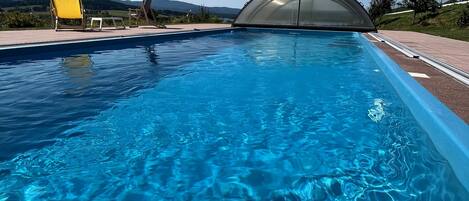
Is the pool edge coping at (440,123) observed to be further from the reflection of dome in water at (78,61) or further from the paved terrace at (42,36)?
the paved terrace at (42,36)

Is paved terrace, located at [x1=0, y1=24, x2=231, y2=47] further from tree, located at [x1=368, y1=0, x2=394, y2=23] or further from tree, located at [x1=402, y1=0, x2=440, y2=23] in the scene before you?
tree, located at [x1=368, y1=0, x2=394, y2=23]

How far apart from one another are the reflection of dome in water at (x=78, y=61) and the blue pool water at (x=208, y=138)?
32cm

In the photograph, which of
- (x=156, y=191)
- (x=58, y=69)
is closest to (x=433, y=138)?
(x=156, y=191)

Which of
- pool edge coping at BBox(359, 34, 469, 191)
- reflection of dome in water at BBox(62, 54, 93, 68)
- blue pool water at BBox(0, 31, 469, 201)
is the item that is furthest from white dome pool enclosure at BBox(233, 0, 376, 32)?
pool edge coping at BBox(359, 34, 469, 191)

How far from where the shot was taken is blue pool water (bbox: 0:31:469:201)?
2.71 m

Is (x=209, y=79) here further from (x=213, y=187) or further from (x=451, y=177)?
(x=451, y=177)

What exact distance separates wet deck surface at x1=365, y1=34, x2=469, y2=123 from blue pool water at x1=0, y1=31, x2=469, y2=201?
372mm

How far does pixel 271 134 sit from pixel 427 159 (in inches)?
55.3

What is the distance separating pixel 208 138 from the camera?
369 centimetres

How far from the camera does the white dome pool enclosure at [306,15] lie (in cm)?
1733

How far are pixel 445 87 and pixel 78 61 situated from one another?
638cm

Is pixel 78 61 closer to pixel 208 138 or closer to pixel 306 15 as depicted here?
pixel 208 138

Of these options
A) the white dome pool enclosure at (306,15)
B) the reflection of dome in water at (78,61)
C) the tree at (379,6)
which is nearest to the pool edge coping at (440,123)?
the reflection of dome in water at (78,61)

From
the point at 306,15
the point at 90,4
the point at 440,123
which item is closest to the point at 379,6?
the point at 306,15
